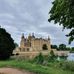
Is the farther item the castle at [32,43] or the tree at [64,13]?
the castle at [32,43]

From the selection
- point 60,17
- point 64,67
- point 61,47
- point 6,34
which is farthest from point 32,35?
point 60,17

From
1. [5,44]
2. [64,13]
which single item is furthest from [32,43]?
[64,13]

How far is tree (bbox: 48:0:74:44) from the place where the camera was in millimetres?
17641

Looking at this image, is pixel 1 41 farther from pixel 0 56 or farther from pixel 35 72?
pixel 35 72

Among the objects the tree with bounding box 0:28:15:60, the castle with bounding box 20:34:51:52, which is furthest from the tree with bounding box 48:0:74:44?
the castle with bounding box 20:34:51:52

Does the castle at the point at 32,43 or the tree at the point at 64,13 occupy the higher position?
the castle at the point at 32,43

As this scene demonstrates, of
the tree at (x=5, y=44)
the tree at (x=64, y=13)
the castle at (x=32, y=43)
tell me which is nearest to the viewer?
the tree at (x=64, y=13)

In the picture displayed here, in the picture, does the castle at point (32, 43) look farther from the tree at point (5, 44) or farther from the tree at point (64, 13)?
the tree at point (64, 13)

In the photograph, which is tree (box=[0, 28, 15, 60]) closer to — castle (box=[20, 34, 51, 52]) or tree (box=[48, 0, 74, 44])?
tree (box=[48, 0, 74, 44])

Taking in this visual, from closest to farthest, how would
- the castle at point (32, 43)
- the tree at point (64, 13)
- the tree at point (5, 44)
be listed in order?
1. the tree at point (64, 13)
2. the tree at point (5, 44)
3. the castle at point (32, 43)

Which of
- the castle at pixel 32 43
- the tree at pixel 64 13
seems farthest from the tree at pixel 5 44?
the castle at pixel 32 43

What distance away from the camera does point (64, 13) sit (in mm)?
19578

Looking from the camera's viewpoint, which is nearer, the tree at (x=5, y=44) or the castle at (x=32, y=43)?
the tree at (x=5, y=44)

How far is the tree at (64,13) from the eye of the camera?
17641 mm
